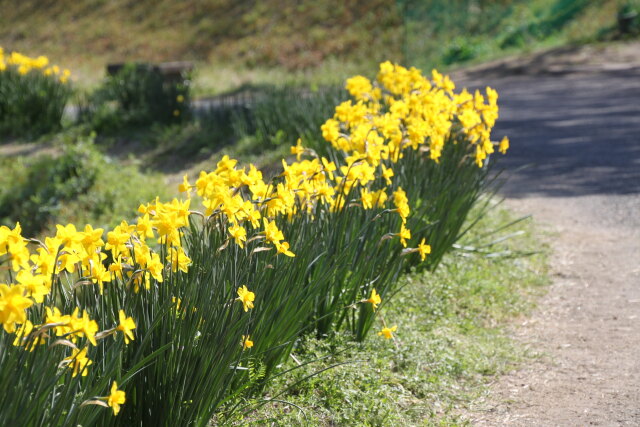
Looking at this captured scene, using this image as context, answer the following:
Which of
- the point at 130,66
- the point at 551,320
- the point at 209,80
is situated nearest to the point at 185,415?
the point at 551,320

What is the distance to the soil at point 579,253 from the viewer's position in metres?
3.39

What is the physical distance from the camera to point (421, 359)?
359 centimetres

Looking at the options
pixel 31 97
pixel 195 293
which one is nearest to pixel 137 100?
pixel 31 97

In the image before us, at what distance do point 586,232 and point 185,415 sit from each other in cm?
406

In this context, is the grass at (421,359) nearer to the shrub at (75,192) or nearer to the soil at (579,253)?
the soil at (579,253)

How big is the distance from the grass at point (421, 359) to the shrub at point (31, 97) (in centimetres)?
729

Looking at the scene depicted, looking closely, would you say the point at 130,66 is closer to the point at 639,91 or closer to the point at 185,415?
the point at 639,91

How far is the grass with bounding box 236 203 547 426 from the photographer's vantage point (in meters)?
3.09

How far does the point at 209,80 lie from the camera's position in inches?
634

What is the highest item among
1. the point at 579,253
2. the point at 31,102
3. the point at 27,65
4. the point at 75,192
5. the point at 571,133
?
the point at 27,65

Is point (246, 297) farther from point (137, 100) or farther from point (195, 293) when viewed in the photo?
point (137, 100)

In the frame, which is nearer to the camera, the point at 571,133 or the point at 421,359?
the point at 421,359

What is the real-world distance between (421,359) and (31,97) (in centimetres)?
846

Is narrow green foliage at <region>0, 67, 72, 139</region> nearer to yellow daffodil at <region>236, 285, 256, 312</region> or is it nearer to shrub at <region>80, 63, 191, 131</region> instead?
shrub at <region>80, 63, 191, 131</region>
